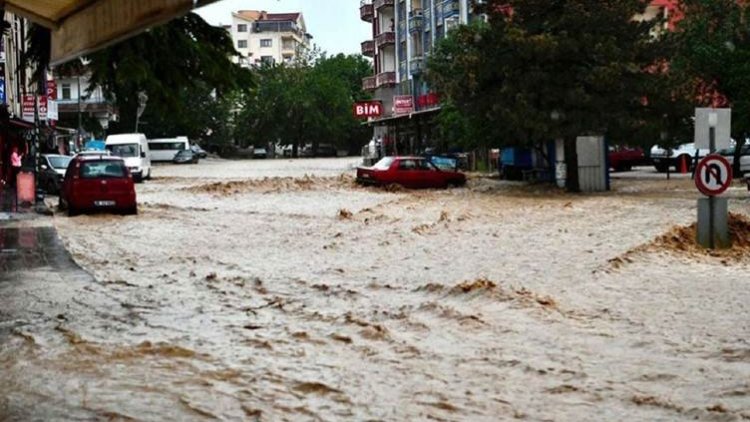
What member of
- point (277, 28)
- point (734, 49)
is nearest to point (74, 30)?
point (734, 49)

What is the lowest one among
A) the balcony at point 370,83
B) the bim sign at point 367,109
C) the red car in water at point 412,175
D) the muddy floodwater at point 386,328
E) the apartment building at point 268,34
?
the muddy floodwater at point 386,328

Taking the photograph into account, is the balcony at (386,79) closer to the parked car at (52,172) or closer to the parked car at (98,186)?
the parked car at (52,172)

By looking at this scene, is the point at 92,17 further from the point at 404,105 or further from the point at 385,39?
the point at 385,39

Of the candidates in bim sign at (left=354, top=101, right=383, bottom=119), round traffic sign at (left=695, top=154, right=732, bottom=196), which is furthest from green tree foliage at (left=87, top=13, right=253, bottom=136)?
bim sign at (left=354, top=101, right=383, bottom=119)

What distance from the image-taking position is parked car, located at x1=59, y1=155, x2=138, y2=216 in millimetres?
28984

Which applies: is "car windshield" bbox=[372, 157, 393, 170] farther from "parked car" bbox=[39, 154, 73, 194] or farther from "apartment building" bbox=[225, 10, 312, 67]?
"apartment building" bbox=[225, 10, 312, 67]

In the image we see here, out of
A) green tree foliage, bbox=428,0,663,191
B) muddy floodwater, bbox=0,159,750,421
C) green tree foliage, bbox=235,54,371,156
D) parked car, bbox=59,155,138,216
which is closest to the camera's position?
muddy floodwater, bbox=0,159,750,421

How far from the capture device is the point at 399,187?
137ft

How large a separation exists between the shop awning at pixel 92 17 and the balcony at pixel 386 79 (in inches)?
2952

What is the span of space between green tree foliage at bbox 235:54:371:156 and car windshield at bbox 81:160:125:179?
82.7 metres

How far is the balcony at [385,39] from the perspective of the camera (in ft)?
276

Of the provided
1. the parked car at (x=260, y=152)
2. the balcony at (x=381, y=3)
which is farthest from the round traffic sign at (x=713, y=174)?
the parked car at (x=260, y=152)

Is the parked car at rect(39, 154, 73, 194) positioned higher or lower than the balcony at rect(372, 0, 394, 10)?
lower

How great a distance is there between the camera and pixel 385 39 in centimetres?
8525
